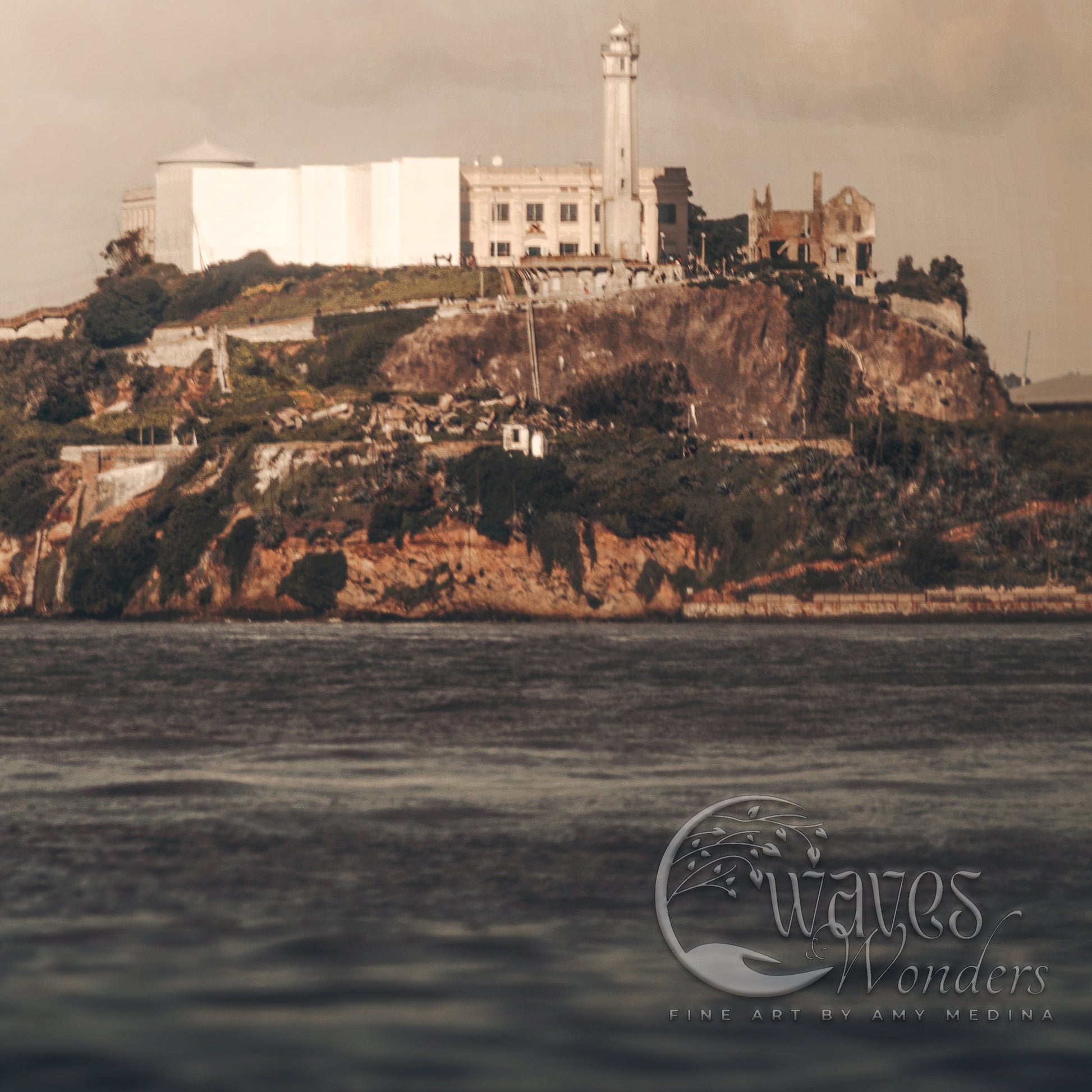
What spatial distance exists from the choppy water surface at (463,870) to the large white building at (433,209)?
242 feet

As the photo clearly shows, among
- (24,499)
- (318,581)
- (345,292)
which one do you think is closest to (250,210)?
(345,292)

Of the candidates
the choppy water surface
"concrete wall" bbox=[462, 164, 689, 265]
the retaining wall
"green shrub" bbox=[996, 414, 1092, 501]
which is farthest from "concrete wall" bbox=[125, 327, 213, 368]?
the choppy water surface

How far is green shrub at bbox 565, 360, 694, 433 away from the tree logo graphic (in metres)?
72.1

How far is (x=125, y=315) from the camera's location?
111 metres

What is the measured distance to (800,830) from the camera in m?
18.8

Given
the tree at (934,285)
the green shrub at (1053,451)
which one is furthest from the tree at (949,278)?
the green shrub at (1053,451)

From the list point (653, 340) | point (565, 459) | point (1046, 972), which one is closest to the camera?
point (1046, 972)

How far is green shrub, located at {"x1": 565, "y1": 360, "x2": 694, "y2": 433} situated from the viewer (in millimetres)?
92688

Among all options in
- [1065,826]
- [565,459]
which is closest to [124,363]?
[565,459]

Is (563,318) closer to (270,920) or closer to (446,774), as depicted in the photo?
(446,774)

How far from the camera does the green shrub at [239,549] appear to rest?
8094 cm

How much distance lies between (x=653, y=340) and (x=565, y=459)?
1697cm

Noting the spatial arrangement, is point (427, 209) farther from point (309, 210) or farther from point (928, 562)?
point (928, 562)

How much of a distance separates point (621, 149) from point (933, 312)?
22689 mm
